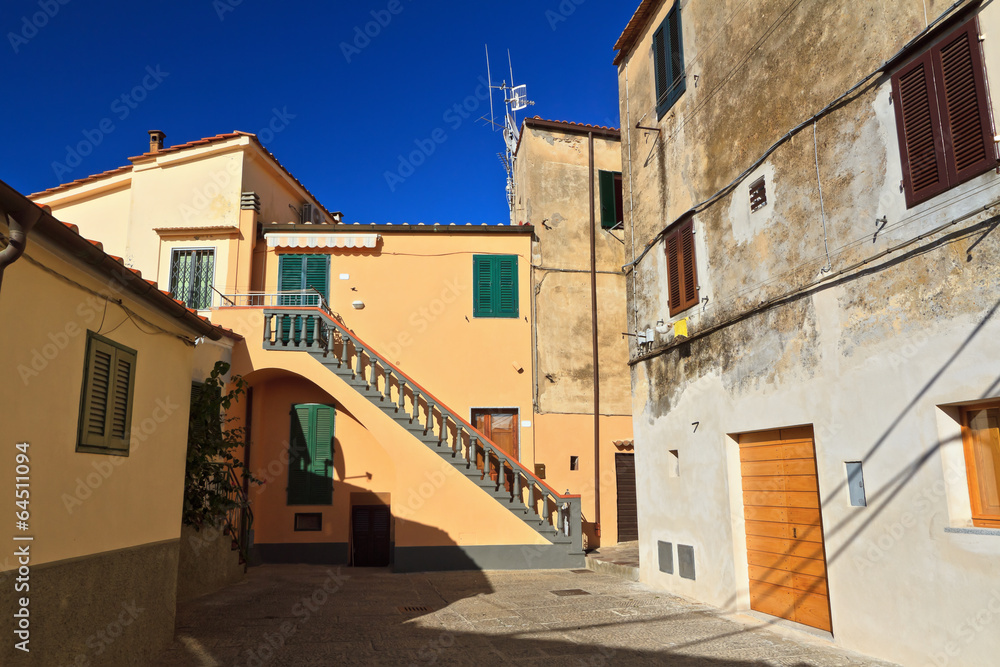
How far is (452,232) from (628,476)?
22.1ft

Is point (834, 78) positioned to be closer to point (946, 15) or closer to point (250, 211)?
point (946, 15)

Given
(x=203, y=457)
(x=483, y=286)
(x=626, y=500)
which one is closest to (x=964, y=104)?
(x=203, y=457)

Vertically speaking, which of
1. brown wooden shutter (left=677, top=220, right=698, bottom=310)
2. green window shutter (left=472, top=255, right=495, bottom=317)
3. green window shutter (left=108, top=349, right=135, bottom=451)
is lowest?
green window shutter (left=108, top=349, right=135, bottom=451)

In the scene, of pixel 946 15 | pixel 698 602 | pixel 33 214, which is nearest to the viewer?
pixel 33 214

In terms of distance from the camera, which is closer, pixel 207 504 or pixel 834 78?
pixel 834 78

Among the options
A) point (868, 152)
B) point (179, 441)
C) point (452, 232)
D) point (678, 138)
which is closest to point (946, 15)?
point (868, 152)

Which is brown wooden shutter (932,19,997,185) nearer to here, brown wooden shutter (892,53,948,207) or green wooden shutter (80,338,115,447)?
brown wooden shutter (892,53,948,207)

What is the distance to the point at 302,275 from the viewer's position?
51.3ft

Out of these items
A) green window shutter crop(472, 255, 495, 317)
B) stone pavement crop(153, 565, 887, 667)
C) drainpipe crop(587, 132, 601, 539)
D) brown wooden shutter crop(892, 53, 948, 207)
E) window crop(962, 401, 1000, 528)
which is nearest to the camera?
window crop(962, 401, 1000, 528)

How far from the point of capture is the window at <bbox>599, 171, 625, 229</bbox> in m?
16.7

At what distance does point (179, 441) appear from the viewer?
7.35 metres

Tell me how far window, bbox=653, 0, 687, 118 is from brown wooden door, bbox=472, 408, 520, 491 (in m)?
7.33

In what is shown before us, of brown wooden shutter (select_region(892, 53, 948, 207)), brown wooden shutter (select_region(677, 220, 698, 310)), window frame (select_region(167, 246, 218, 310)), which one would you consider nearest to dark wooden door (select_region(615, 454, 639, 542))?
brown wooden shutter (select_region(677, 220, 698, 310))

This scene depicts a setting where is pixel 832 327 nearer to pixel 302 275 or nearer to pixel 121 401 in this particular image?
pixel 121 401
